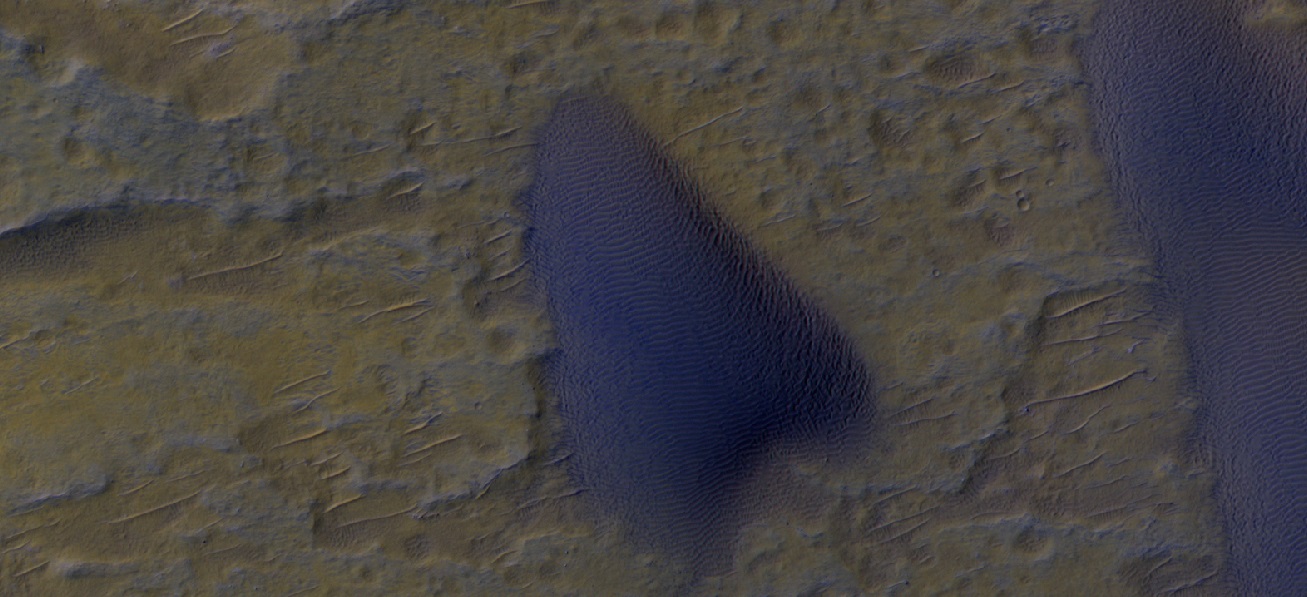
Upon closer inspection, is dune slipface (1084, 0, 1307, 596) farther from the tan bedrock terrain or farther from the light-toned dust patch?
the light-toned dust patch

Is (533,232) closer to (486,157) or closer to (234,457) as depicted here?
(486,157)

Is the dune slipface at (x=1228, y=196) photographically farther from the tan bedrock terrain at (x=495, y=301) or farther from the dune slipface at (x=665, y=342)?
the dune slipface at (x=665, y=342)

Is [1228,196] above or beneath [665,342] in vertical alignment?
above

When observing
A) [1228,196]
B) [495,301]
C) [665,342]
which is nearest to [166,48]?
[495,301]

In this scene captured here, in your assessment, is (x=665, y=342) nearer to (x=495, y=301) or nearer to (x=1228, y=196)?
(x=495, y=301)

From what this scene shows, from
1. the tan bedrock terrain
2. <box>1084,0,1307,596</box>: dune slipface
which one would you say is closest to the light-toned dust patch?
the tan bedrock terrain

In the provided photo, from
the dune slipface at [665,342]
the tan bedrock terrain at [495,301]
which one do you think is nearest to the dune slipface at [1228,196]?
the tan bedrock terrain at [495,301]
